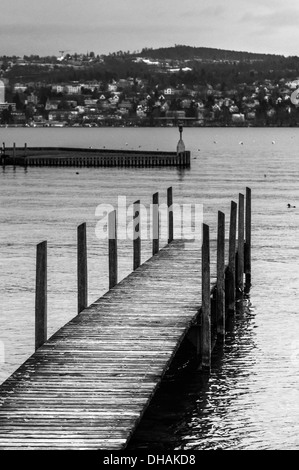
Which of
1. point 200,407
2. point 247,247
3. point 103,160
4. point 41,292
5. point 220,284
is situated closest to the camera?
point 41,292

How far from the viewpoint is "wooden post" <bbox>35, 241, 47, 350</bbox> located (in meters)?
20.2

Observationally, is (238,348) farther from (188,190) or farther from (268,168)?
(268,168)

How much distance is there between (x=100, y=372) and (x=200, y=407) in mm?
3808

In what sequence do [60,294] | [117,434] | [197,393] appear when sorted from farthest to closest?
[60,294], [197,393], [117,434]

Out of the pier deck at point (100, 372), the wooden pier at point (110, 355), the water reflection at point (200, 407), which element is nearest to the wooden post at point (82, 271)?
the wooden pier at point (110, 355)

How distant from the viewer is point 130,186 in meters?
83.3

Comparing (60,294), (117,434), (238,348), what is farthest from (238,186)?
(117,434)

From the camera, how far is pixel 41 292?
2041 centimetres

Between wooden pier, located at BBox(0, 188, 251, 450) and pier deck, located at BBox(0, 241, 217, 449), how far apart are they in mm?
14

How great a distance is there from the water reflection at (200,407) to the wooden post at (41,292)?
2314 mm

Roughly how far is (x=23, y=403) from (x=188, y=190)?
6486 cm

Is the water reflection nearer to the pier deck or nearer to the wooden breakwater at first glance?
the pier deck

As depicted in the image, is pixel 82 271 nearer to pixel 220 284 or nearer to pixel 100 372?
pixel 220 284

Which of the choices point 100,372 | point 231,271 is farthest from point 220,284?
point 100,372
